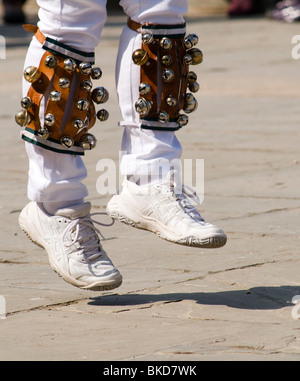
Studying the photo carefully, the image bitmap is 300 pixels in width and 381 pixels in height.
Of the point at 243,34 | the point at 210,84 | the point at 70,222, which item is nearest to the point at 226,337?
the point at 70,222

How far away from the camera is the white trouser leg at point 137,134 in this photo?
9.11ft

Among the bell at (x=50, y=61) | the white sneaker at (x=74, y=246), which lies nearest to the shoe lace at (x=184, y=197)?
the white sneaker at (x=74, y=246)

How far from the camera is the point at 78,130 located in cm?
266

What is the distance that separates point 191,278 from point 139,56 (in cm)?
64

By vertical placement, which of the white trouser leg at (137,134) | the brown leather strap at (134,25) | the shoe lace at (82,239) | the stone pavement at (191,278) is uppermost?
the brown leather strap at (134,25)

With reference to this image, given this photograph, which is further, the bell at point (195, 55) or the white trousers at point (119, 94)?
the bell at point (195, 55)

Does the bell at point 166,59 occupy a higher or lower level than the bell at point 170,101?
higher

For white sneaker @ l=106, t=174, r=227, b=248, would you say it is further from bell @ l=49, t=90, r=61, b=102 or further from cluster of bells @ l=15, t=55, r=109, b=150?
bell @ l=49, t=90, r=61, b=102

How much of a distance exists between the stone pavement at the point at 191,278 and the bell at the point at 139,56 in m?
0.62

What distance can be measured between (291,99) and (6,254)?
4037 millimetres

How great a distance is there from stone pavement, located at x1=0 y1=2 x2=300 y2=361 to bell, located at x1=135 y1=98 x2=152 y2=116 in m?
0.48

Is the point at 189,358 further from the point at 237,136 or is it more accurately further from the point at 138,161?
the point at 237,136

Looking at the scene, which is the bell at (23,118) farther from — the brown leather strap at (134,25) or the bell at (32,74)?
the brown leather strap at (134,25)

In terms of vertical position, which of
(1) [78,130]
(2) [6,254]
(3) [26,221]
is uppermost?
(1) [78,130]
